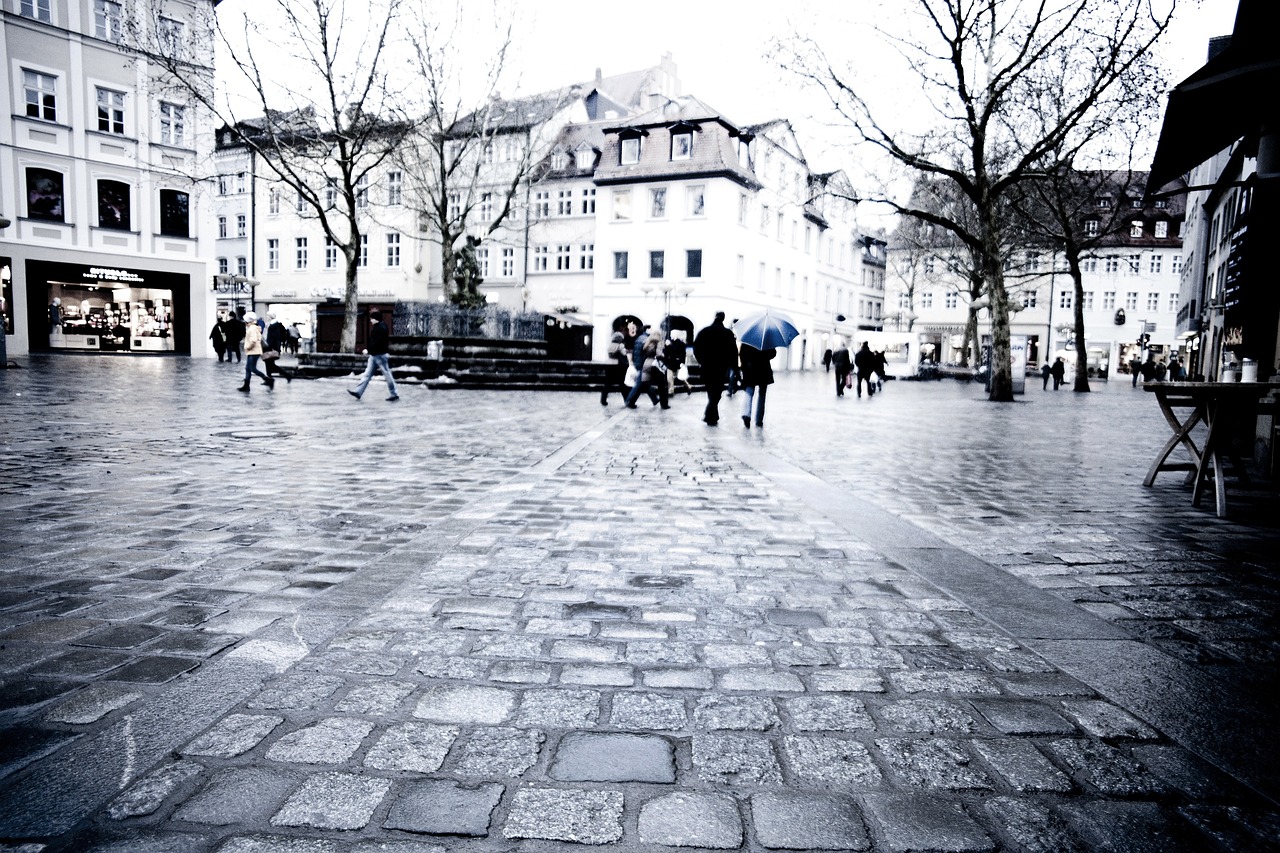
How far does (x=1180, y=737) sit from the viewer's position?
256 centimetres

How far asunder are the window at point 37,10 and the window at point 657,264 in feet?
92.0

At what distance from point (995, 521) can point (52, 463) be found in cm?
792

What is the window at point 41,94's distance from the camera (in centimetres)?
3026

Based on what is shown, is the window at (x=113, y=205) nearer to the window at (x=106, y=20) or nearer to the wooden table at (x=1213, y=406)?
the window at (x=106, y=20)

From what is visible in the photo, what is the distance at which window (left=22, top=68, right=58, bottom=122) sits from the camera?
30.3m

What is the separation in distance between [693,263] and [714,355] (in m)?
32.8

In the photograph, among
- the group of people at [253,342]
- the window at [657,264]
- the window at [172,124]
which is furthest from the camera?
the window at [657,264]

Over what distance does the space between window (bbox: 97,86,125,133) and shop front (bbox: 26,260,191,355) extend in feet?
17.7

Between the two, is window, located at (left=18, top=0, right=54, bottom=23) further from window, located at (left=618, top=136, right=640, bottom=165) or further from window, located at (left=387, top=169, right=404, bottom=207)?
window, located at (left=618, top=136, right=640, bottom=165)

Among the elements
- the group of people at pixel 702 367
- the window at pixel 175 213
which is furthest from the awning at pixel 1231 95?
the window at pixel 175 213

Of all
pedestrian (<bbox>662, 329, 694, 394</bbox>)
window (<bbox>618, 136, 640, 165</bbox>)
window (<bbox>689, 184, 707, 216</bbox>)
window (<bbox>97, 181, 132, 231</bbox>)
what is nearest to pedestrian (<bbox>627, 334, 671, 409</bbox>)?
pedestrian (<bbox>662, 329, 694, 394</bbox>)

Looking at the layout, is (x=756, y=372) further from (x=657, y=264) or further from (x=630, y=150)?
(x=630, y=150)

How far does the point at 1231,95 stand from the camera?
207 inches

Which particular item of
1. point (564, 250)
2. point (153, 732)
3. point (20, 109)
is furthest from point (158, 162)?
point (153, 732)
